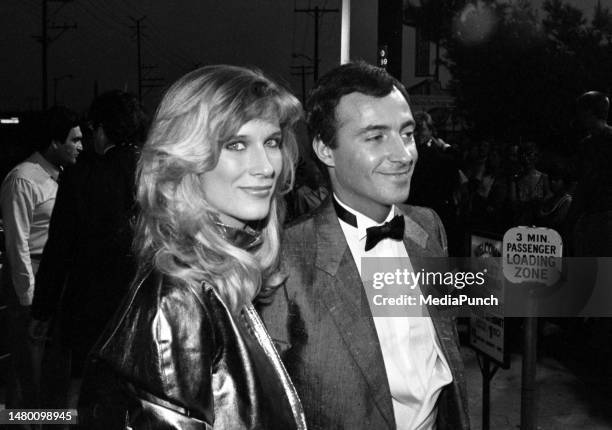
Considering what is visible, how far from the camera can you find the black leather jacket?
1.34m

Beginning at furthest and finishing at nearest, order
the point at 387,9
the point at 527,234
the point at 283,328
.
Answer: the point at 387,9
the point at 527,234
the point at 283,328

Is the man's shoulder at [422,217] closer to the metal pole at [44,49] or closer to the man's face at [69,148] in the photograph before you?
the man's face at [69,148]

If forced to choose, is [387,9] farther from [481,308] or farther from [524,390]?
[524,390]

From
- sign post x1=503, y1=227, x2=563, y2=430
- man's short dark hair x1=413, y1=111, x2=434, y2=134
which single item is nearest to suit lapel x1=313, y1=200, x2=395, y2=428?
sign post x1=503, y1=227, x2=563, y2=430

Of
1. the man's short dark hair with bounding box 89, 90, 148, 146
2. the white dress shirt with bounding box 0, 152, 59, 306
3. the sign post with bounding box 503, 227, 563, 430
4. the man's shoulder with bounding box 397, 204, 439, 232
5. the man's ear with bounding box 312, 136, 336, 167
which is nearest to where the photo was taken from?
the man's ear with bounding box 312, 136, 336, 167

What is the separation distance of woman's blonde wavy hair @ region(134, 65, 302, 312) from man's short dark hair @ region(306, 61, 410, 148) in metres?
0.53

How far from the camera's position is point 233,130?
1.68m

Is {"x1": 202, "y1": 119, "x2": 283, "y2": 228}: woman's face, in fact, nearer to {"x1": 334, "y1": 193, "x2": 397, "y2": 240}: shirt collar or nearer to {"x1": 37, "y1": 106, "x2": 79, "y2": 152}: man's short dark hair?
{"x1": 334, "y1": 193, "x2": 397, "y2": 240}: shirt collar

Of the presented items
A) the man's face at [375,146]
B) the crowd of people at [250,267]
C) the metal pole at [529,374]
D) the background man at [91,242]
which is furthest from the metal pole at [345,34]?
the man's face at [375,146]

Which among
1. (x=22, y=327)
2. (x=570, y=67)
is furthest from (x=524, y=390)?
(x=570, y=67)

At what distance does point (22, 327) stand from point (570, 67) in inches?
1128

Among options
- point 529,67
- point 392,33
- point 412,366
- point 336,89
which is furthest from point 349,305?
point 529,67

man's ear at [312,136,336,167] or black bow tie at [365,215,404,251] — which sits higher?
man's ear at [312,136,336,167]

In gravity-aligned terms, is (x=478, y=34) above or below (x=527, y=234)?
above
